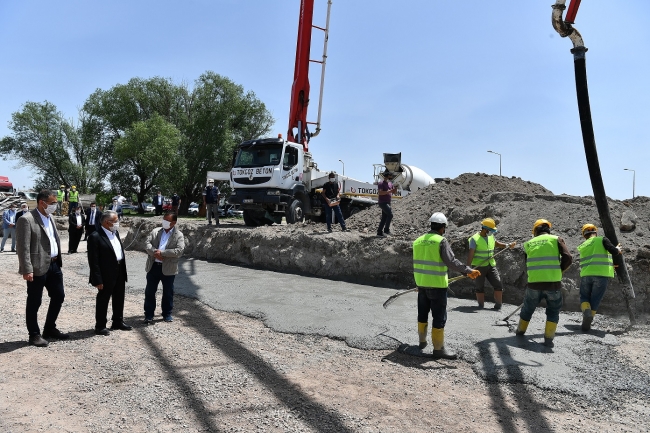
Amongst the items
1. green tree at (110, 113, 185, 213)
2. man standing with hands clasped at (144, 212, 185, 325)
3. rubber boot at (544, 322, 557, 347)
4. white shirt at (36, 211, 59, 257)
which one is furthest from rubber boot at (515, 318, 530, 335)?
green tree at (110, 113, 185, 213)

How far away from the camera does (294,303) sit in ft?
28.2

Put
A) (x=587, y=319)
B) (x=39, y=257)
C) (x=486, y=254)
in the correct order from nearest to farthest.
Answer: (x=39, y=257) → (x=587, y=319) → (x=486, y=254)

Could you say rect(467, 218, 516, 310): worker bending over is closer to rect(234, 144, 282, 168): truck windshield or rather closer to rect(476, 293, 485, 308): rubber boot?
rect(476, 293, 485, 308): rubber boot

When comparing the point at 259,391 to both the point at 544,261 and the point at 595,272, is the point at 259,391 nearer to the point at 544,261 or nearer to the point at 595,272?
the point at 544,261

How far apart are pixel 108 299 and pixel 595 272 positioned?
6.67 metres

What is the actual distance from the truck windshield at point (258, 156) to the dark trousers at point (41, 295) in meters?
9.26

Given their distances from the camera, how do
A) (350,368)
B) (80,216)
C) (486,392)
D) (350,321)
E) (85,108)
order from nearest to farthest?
(486,392) → (350,368) → (350,321) → (80,216) → (85,108)

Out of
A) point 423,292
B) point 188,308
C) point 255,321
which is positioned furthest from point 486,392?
point 188,308

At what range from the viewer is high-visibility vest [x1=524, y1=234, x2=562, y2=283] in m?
6.29

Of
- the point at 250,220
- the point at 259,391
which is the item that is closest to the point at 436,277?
the point at 259,391

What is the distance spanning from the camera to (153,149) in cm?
3347

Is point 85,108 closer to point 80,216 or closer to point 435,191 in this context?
point 80,216

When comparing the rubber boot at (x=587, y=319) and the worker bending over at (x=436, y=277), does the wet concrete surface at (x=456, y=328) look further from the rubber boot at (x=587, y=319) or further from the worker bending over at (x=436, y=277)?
the worker bending over at (x=436, y=277)

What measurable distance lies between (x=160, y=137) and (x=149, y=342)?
30026 mm
